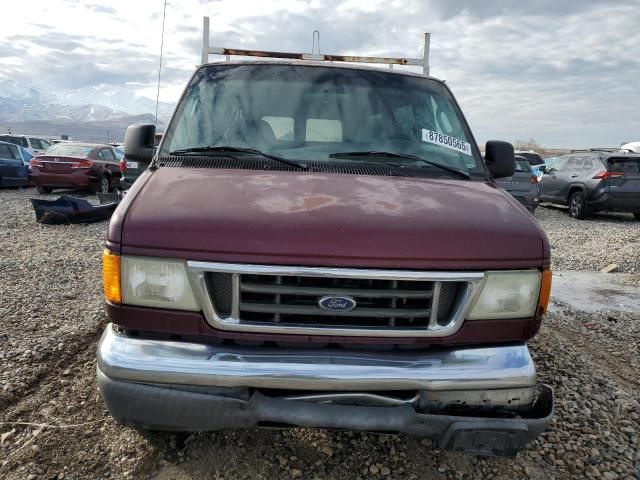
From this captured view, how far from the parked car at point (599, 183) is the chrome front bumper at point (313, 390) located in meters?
12.7

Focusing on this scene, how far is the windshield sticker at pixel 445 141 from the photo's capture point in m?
3.19

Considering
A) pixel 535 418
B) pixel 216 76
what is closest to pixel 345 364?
pixel 535 418

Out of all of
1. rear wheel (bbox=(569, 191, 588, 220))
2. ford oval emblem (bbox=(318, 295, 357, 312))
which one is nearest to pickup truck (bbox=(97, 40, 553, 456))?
ford oval emblem (bbox=(318, 295, 357, 312))

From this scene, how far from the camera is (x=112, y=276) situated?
85.7 inches

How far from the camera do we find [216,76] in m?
3.34

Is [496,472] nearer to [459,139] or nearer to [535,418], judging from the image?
[535,418]

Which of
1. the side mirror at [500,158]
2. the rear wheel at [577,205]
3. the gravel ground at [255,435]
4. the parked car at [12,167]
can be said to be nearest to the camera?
the gravel ground at [255,435]

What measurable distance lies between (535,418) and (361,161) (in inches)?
64.3

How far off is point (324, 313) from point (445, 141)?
1.62 meters

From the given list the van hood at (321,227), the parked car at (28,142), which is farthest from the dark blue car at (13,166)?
the van hood at (321,227)

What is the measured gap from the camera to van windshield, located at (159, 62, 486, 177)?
3051 millimetres

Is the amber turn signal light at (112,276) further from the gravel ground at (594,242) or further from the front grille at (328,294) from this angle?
the gravel ground at (594,242)

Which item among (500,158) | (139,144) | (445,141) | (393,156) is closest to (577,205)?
(500,158)

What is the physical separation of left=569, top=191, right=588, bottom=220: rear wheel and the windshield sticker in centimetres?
1187
